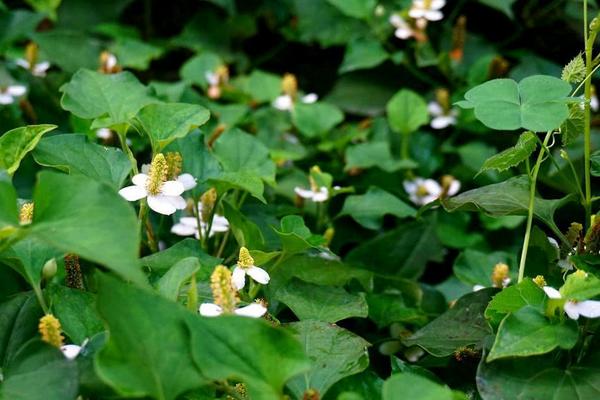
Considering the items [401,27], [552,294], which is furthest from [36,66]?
[552,294]

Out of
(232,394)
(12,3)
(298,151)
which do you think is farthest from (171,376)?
(12,3)

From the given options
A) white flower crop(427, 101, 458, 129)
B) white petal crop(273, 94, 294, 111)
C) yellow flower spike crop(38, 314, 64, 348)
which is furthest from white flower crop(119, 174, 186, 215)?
white flower crop(427, 101, 458, 129)

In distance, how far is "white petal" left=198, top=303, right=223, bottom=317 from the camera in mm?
768

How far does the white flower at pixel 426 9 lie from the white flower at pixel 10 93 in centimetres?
73

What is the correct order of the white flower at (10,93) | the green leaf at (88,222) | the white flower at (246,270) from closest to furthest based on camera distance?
the green leaf at (88,222)
the white flower at (246,270)
the white flower at (10,93)

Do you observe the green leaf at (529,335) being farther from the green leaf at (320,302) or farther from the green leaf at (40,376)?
the green leaf at (40,376)

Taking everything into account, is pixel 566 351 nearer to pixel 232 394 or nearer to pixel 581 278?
pixel 581 278

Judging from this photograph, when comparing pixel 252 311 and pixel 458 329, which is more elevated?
pixel 252 311

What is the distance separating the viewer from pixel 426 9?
1.69 metres

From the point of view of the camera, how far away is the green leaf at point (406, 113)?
63.5 inches

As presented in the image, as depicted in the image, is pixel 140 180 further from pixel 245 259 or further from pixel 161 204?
pixel 245 259

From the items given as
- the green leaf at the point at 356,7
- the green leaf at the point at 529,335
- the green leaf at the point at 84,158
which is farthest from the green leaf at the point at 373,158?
the green leaf at the point at 529,335

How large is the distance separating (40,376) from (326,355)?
0.87ft

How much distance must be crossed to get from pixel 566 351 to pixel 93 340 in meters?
0.45
